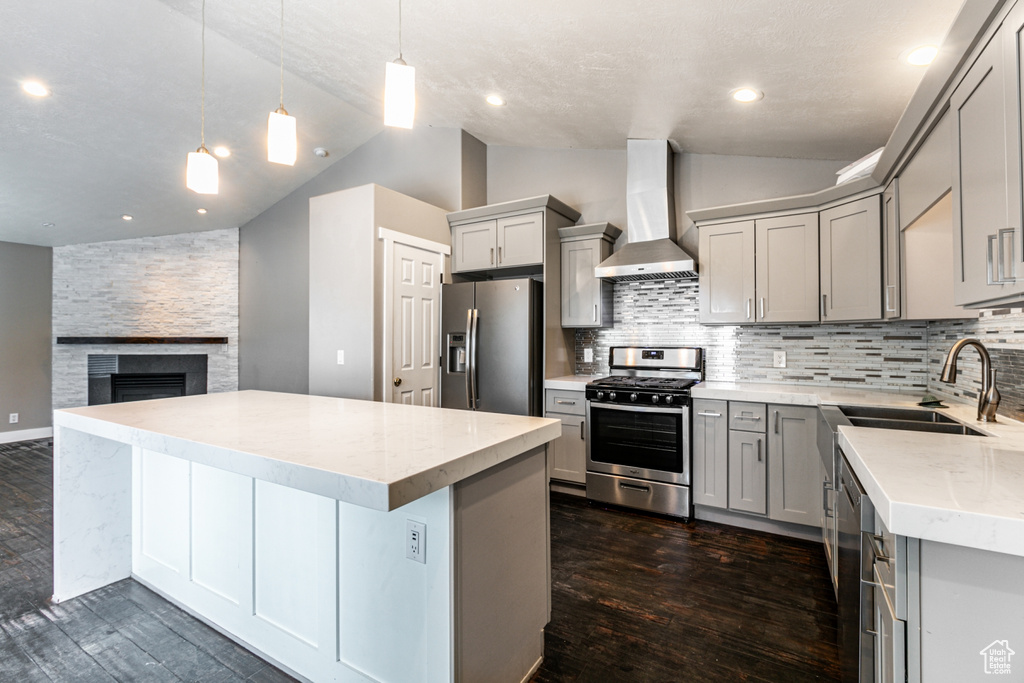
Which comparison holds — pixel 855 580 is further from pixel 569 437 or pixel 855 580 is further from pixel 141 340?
pixel 141 340

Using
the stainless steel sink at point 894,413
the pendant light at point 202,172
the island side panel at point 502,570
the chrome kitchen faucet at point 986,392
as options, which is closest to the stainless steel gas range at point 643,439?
the stainless steel sink at point 894,413

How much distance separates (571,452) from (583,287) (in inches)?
53.4

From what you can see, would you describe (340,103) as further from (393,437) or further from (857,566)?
(857,566)

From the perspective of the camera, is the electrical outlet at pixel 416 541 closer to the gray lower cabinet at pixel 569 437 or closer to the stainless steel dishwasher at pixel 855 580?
the stainless steel dishwasher at pixel 855 580

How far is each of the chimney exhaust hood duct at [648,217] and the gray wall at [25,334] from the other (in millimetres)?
6595

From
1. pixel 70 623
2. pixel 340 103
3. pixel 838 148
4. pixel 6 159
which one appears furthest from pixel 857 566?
pixel 6 159

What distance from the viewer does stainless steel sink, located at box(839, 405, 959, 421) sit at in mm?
2232

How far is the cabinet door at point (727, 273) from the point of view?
10.9 ft

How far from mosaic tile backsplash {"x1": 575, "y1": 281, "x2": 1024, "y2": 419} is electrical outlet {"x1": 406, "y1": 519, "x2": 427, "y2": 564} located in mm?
2306

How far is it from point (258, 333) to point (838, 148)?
20.2 ft

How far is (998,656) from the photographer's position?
0.86m

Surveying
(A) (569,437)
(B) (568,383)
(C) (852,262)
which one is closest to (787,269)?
(C) (852,262)

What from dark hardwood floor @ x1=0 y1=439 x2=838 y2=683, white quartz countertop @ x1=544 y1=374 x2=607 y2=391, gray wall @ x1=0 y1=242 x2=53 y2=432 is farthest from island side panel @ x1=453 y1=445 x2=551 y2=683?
gray wall @ x1=0 y1=242 x2=53 y2=432

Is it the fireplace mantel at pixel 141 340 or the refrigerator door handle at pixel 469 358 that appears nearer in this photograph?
the refrigerator door handle at pixel 469 358
